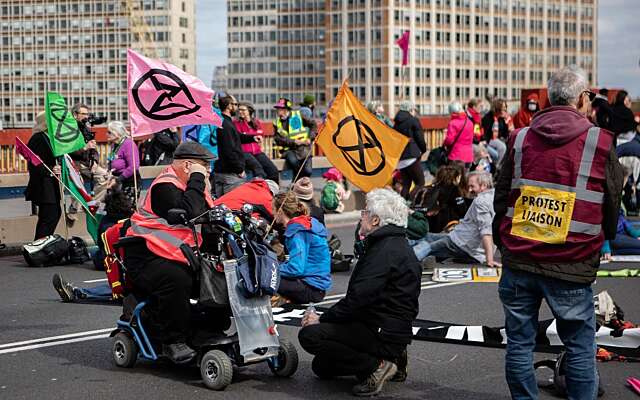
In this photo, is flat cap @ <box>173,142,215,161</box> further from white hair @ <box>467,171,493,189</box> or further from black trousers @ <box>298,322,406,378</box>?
white hair @ <box>467,171,493,189</box>

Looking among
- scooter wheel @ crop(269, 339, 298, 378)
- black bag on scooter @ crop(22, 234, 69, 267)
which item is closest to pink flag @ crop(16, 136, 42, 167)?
black bag on scooter @ crop(22, 234, 69, 267)

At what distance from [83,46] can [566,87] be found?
17047 centimetres

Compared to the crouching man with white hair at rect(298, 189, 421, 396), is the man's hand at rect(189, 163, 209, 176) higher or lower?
higher

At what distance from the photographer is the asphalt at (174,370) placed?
7.96 meters

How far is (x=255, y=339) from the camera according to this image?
26.6 feet

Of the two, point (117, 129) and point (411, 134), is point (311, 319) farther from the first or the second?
point (411, 134)

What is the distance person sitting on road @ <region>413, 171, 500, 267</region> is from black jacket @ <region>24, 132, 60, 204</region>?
14.8 feet

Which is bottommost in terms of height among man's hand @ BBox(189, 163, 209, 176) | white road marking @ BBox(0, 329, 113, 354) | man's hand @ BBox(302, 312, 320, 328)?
white road marking @ BBox(0, 329, 113, 354)

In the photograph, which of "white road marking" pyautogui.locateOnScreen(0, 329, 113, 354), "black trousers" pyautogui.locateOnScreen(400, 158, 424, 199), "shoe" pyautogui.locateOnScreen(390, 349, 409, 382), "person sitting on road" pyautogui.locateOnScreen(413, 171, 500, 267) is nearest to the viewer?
"shoe" pyautogui.locateOnScreen(390, 349, 409, 382)

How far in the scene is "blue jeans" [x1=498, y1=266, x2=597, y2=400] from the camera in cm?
664

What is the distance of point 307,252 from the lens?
1026 cm

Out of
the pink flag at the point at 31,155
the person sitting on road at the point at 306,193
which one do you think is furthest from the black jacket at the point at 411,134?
the person sitting on road at the point at 306,193

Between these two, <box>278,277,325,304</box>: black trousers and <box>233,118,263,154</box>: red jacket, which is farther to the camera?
<box>233,118,263,154</box>: red jacket

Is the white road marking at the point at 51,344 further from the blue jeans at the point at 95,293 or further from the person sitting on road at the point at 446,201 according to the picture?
the person sitting on road at the point at 446,201
